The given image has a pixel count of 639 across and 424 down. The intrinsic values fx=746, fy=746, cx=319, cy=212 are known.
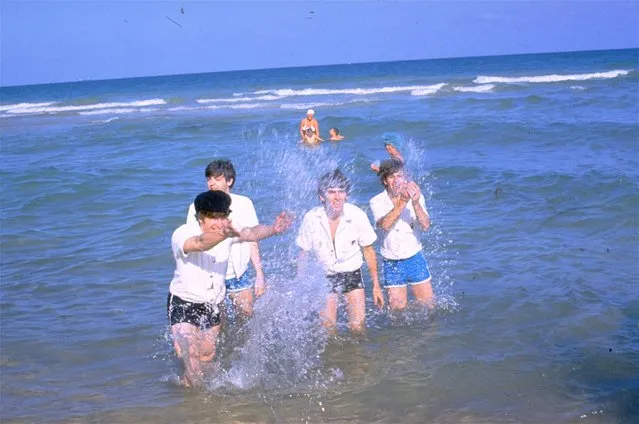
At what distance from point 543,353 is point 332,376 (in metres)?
1.68

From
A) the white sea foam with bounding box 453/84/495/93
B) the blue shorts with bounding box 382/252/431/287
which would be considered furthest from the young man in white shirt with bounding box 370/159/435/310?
the white sea foam with bounding box 453/84/495/93

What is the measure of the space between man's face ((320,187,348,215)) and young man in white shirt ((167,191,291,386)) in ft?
3.38

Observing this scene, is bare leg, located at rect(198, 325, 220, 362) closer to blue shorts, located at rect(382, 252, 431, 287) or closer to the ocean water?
the ocean water

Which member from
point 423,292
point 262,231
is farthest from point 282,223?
point 423,292

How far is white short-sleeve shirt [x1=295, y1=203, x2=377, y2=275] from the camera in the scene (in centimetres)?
601

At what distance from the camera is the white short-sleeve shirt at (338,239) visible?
601 centimetres

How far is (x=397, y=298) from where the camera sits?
21.6ft

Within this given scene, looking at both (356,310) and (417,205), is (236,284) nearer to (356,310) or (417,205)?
(356,310)

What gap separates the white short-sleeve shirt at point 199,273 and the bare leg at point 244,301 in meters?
1.10

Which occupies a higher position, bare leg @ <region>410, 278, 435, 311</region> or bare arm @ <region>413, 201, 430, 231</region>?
bare arm @ <region>413, 201, 430, 231</region>

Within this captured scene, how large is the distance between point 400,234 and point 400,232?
0.06 feet

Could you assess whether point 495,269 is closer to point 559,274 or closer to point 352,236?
point 559,274

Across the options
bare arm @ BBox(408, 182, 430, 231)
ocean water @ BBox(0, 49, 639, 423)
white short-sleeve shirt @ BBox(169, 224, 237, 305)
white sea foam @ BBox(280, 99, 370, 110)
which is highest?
white sea foam @ BBox(280, 99, 370, 110)

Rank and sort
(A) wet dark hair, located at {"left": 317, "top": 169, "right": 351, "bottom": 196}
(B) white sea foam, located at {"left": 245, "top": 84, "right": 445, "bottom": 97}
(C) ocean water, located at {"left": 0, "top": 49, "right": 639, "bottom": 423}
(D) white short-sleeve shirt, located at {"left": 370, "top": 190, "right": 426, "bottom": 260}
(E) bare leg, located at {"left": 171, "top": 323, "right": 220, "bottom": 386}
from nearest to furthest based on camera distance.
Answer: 1. (E) bare leg, located at {"left": 171, "top": 323, "right": 220, "bottom": 386}
2. (C) ocean water, located at {"left": 0, "top": 49, "right": 639, "bottom": 423}
3. (A) wet dark hair, located at {"left": 317, "top": 169, "right": 351, "bottom": 196}
4. (D) white short-sleeve shirt, located at {"left": 370, "top": 190, "right": 426, "bottom": 260}
5. (B) white sea foam, located at {"left": 245, "top": 84, "right": 445, "bottom": 97}
